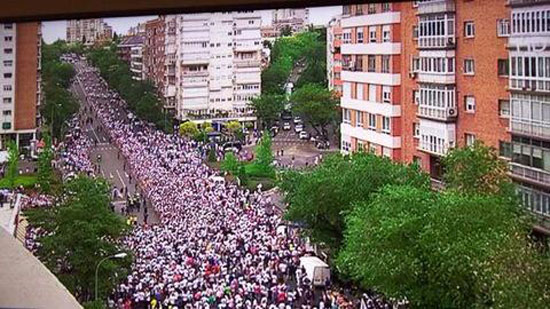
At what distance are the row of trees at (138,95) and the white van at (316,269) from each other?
1168mm

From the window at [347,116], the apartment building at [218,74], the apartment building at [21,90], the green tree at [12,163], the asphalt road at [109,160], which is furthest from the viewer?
the window at [347,116]

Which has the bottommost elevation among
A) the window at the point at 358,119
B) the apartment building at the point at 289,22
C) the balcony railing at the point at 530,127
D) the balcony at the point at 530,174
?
the balcony at the point at 530,174

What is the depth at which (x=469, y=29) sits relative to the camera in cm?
394

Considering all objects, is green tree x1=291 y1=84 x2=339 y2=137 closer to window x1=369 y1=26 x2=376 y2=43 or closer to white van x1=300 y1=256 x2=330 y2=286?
window x1=369 y1=26 x2=376 y2=43

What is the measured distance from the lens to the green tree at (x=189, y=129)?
4023 mm

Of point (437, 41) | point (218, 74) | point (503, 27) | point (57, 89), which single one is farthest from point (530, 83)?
point (57, 89)

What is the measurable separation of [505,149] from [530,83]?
0.42m

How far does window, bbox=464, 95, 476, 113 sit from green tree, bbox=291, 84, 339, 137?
86cm

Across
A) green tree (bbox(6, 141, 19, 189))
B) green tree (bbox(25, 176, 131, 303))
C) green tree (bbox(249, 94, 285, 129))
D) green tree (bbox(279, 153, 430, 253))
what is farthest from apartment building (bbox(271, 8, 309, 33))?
green tree (bbox(6, 141, 19, 189))

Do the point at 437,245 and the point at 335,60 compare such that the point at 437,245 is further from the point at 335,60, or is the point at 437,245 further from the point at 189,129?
the point at 335,60

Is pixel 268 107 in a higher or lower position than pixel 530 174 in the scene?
higher

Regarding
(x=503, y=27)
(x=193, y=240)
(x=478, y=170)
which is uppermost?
(x=503, y=27)

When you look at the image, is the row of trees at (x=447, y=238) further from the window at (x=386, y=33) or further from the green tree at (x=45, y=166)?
the green tree at (x=45, y=166)

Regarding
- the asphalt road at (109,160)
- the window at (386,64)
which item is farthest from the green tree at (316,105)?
the asphalt road at (109,160)
